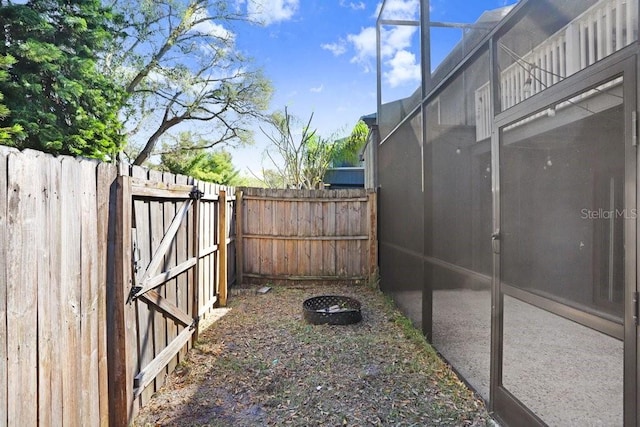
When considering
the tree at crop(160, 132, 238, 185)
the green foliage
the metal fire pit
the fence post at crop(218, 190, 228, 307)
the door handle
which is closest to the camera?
the door handle

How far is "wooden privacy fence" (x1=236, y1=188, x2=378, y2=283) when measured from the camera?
18.7 ft

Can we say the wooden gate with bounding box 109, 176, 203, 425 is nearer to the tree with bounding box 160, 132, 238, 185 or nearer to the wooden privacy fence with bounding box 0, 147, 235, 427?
the wooden privacy fence with bounding box 0, 147, 235, 427

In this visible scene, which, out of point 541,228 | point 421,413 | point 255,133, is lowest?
point 421,413

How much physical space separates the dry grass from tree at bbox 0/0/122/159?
5639 mm

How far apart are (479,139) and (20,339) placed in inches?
102

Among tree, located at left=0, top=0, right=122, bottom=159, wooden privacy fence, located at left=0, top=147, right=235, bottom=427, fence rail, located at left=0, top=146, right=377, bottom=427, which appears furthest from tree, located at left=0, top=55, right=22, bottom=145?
wooden privacy fence, located at left=0, top=147, right=235, bottom=427

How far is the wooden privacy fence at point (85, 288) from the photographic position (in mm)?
1166

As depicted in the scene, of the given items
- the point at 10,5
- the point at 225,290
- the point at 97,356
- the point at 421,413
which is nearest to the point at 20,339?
the point at 97,356

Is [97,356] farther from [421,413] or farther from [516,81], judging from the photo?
[516,81]

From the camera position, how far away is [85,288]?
1593 mm

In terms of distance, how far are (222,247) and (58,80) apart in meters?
5.35

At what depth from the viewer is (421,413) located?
2.13 metres

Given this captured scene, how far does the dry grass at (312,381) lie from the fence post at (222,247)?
746 millimetres

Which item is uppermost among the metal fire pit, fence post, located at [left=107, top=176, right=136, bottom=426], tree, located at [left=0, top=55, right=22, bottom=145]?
tree, located at [left=0, top=55, right=22, bottom=145]
